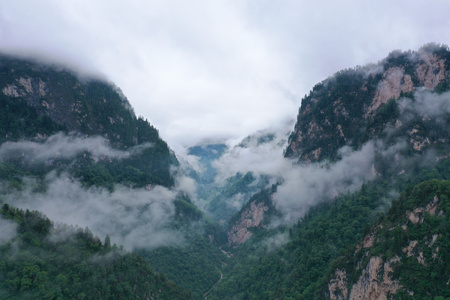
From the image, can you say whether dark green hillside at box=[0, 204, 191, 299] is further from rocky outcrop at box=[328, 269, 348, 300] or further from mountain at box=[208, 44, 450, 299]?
rocky outcrop at box=[328, 269, 348, 300]

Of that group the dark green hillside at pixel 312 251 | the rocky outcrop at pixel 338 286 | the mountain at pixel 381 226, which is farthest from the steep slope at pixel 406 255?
the dark green hillside at pixel 312 251

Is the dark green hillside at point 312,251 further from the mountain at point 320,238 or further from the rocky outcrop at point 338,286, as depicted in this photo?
the rocky outcrop at point 338,286

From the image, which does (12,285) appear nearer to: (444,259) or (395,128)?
(444,259)

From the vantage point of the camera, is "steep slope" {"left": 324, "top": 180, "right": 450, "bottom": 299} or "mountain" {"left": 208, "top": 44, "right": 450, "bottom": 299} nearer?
"steep slope" {"left": 324, "top": 180, "right": 450, "bottom": 299}

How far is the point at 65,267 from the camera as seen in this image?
99.4m

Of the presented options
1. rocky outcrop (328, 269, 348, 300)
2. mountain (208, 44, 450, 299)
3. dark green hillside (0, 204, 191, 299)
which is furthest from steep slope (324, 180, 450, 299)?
dark green hillside (0, 204, 191, 299)

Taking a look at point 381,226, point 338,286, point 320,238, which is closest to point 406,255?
point 381,226

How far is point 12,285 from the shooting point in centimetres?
8612

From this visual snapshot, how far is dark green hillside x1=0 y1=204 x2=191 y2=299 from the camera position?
88.4m

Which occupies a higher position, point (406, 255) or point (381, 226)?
point (381, 226)

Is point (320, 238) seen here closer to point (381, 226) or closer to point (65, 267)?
point (381, 226)

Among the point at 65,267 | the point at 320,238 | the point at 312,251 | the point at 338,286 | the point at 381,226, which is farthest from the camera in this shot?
the point at 320,238

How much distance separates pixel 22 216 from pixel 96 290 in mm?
46962

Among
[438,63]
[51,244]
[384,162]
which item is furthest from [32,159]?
[438,63]
